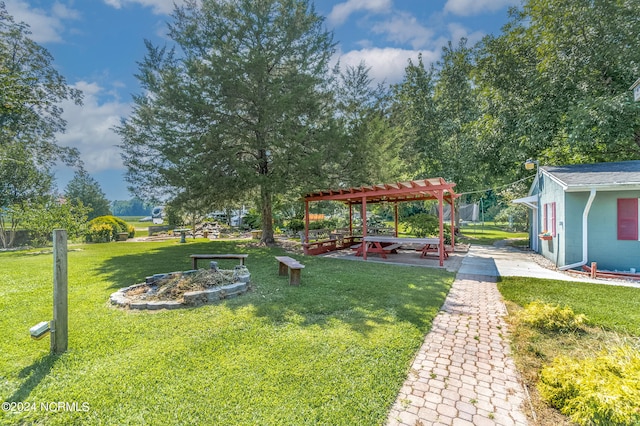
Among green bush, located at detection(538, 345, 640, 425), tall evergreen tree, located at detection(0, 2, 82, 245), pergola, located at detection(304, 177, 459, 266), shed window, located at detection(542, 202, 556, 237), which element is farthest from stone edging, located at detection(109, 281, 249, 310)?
tall evergreen tree, located at detection(0, 2, 82, 245)

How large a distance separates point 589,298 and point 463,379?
456cm

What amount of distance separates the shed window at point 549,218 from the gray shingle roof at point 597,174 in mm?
1244

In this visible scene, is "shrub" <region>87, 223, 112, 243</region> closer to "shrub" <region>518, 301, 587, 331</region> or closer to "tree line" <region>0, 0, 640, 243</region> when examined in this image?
"tree line" <region>0, 0, 640, 243</region>

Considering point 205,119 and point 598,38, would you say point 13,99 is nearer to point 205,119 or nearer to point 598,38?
point 205,119

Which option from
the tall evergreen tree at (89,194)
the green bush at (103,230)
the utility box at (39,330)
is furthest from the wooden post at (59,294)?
the tall evergreen tree at (89,194)

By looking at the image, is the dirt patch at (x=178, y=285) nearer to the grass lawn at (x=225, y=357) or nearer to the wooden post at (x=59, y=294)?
the grass lawn at (x=225, y=357)

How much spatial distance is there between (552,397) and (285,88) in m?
12.4

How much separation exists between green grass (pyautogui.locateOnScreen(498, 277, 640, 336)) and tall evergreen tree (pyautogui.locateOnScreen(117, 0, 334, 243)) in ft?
26.1

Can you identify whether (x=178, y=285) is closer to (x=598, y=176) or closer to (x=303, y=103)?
(x=303, y=103)

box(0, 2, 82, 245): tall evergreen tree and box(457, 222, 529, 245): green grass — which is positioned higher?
box(0, 2, 82, 245): tall evergreen tree

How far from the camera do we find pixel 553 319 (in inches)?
161

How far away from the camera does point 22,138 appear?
1683cm

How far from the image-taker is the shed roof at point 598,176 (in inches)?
291

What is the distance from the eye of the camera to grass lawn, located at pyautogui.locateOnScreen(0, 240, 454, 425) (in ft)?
7.97
